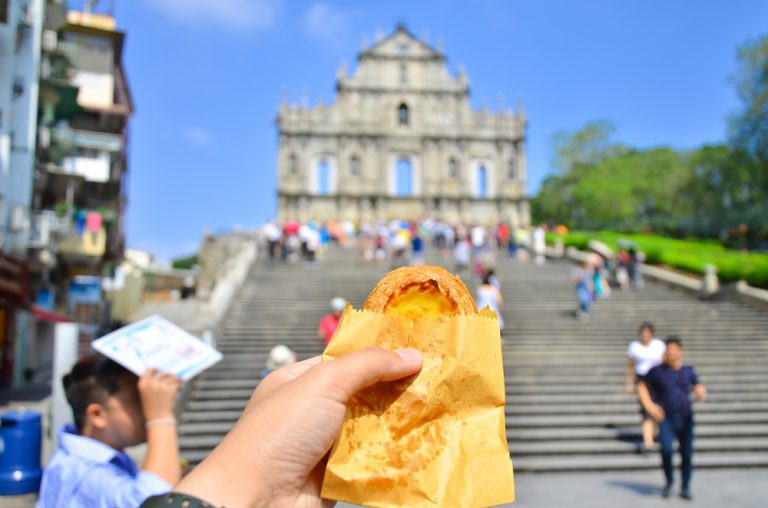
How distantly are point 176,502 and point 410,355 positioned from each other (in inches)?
19.5

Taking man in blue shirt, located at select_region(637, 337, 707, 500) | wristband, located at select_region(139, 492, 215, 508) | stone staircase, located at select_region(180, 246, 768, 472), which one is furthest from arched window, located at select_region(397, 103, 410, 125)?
wristband, located at select_region(139, 492, 215, 508)

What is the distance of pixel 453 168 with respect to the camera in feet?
146

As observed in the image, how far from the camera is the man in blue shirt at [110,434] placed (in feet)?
6.63

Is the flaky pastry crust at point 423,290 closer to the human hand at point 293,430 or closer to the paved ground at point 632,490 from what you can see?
the human hand at point 293,430

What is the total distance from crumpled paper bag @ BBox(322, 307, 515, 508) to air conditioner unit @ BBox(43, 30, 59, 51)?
20.9 meters

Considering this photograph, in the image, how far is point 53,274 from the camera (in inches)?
814

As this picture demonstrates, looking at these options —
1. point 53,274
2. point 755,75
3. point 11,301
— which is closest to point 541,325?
point 11,301

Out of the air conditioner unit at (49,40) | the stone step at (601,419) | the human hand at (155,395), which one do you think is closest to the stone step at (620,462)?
the stone step at (601,419)

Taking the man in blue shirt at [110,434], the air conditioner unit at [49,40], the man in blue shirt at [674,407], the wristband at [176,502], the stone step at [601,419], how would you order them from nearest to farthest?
the wristband at [176,502] < the man in blue shirt at [110,434] < the man in blue shirt at [674,407] < the stone step at [601,419] < the air conditioner unit at [49,40]

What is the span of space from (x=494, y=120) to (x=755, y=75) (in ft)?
61.1

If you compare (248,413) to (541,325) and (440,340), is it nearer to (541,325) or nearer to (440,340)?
(440,340)

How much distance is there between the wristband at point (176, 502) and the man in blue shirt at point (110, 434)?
37.7 inches

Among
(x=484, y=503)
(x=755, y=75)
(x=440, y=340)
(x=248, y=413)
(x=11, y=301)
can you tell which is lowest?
(x=11, y=301)

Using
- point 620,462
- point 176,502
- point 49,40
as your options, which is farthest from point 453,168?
point 176,502
